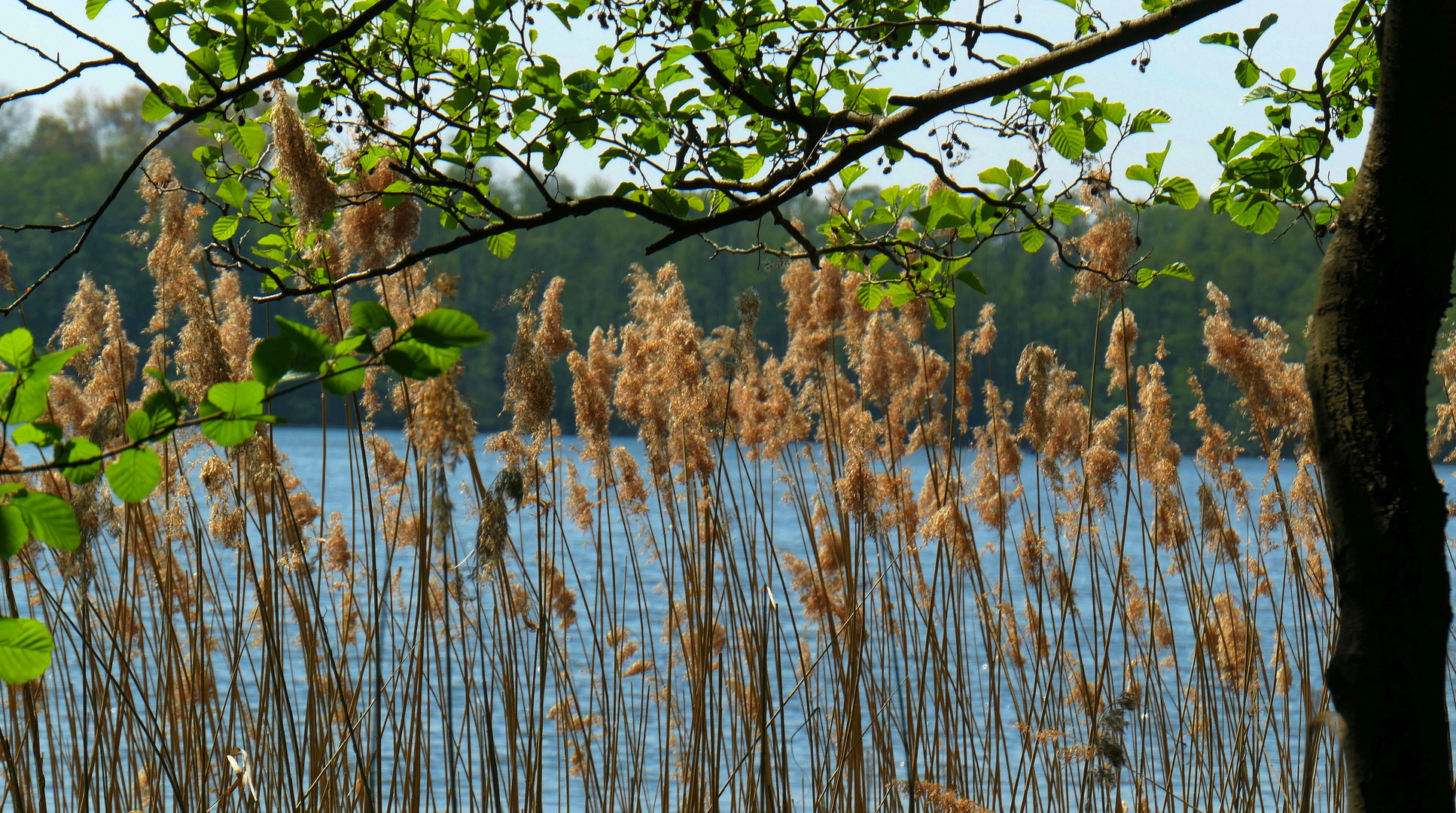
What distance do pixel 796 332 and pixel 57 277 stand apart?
22342 millimetres

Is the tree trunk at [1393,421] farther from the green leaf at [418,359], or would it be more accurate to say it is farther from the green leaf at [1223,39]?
the green leaf at [418,359]

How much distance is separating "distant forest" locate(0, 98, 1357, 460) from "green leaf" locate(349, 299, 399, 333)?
20770 mm

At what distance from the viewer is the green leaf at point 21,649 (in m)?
0.89

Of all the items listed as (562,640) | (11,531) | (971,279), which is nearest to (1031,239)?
(971,279)

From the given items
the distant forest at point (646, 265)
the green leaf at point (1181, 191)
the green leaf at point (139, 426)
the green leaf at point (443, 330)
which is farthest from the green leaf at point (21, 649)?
the distant forest at point (646, 265)

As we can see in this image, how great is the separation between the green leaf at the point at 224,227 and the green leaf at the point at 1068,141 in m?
1.53

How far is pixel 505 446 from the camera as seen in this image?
240 cm

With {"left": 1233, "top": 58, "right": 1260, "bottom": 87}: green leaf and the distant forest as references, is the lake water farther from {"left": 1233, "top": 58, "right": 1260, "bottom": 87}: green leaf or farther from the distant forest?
the distant forest

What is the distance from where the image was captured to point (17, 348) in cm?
90

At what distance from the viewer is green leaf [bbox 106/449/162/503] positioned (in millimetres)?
899

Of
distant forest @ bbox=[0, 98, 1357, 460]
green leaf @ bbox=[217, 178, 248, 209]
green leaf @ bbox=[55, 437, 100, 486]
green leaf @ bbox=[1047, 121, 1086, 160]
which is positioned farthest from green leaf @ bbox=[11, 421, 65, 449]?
distant forest @ bbox=[0, 98, 1357, 460]

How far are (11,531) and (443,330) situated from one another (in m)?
0.37

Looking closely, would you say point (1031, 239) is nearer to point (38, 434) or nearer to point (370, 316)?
point (370, 316)

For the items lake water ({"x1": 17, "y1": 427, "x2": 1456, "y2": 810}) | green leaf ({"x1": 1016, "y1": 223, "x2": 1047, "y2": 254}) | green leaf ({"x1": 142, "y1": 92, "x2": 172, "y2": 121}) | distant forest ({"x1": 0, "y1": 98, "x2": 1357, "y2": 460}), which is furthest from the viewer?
distant forest ({"x1": 0, "y1": 98, "x2": 1357, "y2": 460})
